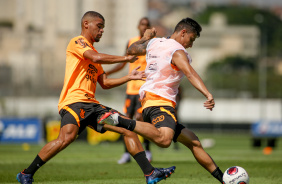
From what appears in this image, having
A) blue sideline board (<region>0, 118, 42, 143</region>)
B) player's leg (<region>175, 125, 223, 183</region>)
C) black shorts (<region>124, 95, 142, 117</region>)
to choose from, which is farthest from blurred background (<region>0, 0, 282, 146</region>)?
player's leg (<region>175, 125, 223, 183</region>)

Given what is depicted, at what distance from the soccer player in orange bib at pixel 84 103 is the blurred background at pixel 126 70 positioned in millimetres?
11706

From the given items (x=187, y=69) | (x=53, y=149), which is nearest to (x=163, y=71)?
(x=187, y=69)

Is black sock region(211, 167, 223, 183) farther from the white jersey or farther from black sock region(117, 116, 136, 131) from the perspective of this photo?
black sock region(117, 116, 136, 131)

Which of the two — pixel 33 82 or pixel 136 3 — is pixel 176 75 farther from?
pixel 136 3

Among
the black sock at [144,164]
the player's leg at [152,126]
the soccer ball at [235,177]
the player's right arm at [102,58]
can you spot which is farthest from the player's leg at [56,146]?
the soccer ball at [235,177]

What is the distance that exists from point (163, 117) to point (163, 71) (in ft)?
2.18

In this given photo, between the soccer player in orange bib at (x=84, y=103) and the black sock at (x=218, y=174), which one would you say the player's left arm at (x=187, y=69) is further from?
the black sock at (x=218, y=174)

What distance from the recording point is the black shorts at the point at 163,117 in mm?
7758

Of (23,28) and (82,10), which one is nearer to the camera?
(23,28)

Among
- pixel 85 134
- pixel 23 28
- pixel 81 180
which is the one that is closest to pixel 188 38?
pixel 81 180

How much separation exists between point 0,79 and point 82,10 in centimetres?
2433

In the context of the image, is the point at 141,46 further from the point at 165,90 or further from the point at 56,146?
the point at 56,146

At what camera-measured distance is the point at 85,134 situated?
24438 mm

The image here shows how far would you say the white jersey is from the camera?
7.91 metres
